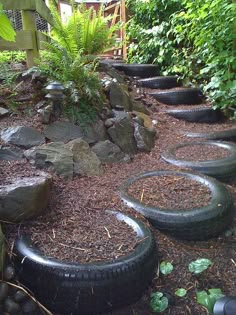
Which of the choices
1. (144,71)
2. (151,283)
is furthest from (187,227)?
(144,71)

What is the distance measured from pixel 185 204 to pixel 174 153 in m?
1.14

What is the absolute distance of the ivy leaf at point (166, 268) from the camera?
77.8 inches

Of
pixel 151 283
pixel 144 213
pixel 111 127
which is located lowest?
pixel 151 283

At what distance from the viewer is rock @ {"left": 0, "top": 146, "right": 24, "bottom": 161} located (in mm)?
2741

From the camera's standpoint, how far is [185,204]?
2.44 meters

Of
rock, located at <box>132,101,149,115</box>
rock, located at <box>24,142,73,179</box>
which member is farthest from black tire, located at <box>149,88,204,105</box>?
rock, located at <box>24,142,73,179</box>

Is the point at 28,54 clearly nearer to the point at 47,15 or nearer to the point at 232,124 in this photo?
the point at 47,15

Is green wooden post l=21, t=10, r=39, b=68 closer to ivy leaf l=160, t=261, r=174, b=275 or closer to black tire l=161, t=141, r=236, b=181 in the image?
black tire l=161, t=141, r=236, b=181

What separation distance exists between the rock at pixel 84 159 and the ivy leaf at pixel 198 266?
1.32 metres

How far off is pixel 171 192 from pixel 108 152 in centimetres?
100

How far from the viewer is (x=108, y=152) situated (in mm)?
3420

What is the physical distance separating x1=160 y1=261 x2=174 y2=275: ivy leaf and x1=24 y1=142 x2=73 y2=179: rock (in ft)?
3.82

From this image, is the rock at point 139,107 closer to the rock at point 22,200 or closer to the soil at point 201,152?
the soil at point 201,152

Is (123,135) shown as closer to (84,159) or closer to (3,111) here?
(84,159)
